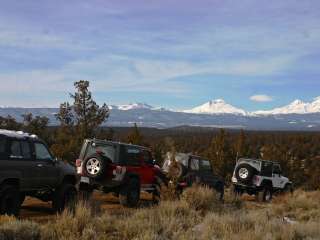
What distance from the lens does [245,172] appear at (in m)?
24.8

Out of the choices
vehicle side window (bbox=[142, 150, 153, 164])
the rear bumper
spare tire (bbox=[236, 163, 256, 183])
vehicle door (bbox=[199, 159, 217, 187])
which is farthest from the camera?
the rear bumper

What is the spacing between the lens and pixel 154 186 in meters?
17.7

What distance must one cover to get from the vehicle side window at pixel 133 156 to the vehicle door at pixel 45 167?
121 inches

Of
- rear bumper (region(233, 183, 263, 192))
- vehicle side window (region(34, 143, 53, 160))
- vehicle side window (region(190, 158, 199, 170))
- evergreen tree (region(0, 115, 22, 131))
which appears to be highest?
evergreen tree (region(0, 115, 22, 131))

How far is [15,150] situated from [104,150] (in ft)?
14.6

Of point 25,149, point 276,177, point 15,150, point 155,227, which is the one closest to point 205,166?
point 276,177

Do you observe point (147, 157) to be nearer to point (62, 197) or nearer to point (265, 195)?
point (62, 197)

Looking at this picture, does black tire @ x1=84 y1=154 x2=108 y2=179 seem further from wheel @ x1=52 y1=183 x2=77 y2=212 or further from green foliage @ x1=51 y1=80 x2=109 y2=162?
green foliage @ x1=51 y1=80 x2=109 y2=162

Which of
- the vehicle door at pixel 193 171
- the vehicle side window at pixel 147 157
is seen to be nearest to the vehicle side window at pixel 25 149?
the vehicle side window at pixel 147 157

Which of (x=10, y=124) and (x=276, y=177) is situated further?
(x=10, y=124)

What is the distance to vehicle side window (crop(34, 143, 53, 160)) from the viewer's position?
12.8 metres

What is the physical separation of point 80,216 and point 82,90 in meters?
17.1

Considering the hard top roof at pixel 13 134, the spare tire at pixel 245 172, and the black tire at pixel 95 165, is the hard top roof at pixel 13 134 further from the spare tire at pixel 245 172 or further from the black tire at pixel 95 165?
the spare tire at pixel 245 172

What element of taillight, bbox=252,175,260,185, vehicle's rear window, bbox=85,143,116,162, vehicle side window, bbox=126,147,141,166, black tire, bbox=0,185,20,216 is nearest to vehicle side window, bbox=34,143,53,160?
black tire, bbox=0,185,20,216
